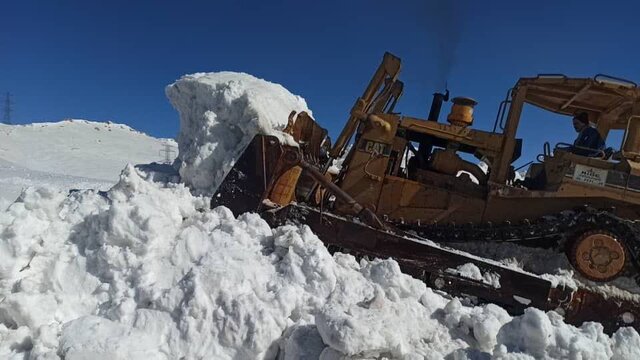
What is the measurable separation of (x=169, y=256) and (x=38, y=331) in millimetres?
1080

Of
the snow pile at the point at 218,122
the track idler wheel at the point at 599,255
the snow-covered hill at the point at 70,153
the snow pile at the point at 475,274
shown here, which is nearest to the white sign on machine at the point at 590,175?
the track idler wheel at the point at 599,255

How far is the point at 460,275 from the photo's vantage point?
16.0 feet

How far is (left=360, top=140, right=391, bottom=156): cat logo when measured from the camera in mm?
5973

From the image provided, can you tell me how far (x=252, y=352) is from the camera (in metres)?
3.29

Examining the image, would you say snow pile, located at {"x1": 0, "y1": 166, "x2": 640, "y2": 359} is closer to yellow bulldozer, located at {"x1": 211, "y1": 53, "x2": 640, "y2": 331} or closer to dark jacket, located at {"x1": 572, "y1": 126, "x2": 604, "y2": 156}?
yellow bulldozer, located at {"x1": 211, "y1": 53, "x2": 640, "y2": 331}

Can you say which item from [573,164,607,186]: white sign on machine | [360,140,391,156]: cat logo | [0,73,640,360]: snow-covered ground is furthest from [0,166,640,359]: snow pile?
[573,164,607,186]: white sign on machine

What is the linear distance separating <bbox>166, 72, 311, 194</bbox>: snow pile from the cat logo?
4.46 ft

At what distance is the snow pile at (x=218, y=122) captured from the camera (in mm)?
7027

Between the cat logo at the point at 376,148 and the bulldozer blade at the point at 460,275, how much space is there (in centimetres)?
115

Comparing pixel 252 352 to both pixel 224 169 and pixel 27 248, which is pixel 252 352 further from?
pixel 224 169

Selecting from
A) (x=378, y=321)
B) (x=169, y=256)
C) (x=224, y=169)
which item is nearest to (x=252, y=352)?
(x=378, y=321)

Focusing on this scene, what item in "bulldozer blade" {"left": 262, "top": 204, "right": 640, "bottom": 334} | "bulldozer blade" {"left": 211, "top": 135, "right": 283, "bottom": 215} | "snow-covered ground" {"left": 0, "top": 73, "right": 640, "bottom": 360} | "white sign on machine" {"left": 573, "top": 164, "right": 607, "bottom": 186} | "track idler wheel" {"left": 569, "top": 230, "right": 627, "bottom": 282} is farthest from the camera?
"white sign on machine" {"left": 573, "top": 164, "right": 607, "bottom": 186}

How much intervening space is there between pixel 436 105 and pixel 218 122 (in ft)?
9.97

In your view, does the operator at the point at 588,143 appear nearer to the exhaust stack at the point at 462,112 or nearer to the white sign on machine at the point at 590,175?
the white sign on machine at the point at 590,175
